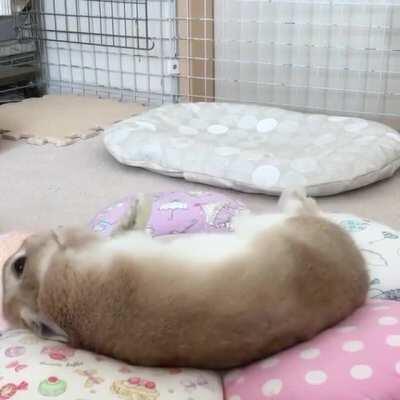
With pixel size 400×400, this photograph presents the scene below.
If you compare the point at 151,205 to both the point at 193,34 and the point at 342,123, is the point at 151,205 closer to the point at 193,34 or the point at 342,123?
the point at 342,123

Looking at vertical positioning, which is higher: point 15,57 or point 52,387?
point 15,57

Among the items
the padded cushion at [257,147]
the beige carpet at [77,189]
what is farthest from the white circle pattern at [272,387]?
the padded cushion at [257,147]

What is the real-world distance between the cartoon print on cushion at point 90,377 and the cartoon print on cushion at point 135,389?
0.8 inches

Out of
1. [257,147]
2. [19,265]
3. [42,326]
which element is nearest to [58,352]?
[42,326]

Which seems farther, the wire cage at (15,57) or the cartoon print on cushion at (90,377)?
the wire cage at (15,57)

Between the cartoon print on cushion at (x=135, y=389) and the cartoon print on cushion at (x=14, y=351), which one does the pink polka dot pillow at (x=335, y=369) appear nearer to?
the cartoon print on cushion at (x=135, y=389)

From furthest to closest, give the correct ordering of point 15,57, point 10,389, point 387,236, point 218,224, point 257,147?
1. point 15,57
2. point 257,147
3. point 218,224
4. point 387,236
5. point 10,389

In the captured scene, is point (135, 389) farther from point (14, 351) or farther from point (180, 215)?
point (180, 215)

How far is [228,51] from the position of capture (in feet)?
8.91

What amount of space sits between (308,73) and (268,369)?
1.85 metres

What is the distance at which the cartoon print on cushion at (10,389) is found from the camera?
0.81 m

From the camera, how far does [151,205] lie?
56.0 inches

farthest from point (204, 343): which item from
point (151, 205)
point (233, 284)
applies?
point (151, 205)

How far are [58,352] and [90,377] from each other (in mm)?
73
